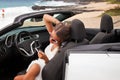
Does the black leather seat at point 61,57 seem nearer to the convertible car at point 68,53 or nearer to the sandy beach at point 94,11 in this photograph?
the convertible car at point 68,53

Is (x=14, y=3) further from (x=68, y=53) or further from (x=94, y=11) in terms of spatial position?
(x=68, y=53)

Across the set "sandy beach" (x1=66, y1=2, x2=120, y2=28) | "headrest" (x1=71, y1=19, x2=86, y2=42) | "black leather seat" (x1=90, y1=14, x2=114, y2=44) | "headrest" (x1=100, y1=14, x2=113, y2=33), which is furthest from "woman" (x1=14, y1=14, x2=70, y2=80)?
"sandy beach" (x1=66, y1=2, x2=120, y2=28)

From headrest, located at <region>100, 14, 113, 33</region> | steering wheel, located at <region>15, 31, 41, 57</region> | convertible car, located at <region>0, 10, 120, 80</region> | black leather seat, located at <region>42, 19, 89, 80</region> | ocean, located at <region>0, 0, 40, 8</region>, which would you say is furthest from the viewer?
ocean, located at <region>0, 0, 40, 8</region>

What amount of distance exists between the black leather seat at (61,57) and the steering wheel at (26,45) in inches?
32.6

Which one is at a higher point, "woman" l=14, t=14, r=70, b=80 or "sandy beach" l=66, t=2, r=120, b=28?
"woman" l=14, t=14, r=70, b=80

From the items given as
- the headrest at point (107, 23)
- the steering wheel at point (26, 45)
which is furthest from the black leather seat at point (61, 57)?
the headrest at point (107, 23)

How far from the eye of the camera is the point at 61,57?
3084mm

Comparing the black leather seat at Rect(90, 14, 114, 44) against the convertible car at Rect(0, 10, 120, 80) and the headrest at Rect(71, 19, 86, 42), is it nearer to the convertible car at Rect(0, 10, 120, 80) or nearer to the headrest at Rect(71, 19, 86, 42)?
the convertible car at Rect(0, 10, 120, 80)

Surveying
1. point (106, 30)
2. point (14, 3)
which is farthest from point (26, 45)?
point (14, 3)

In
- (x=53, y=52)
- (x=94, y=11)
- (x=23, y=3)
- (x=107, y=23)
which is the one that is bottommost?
(x=94, y=11)

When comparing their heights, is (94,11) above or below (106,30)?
below

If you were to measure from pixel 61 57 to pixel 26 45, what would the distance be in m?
0.98

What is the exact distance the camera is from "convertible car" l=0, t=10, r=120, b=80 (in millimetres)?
2689

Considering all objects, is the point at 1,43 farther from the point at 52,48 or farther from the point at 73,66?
the point at 73,66
